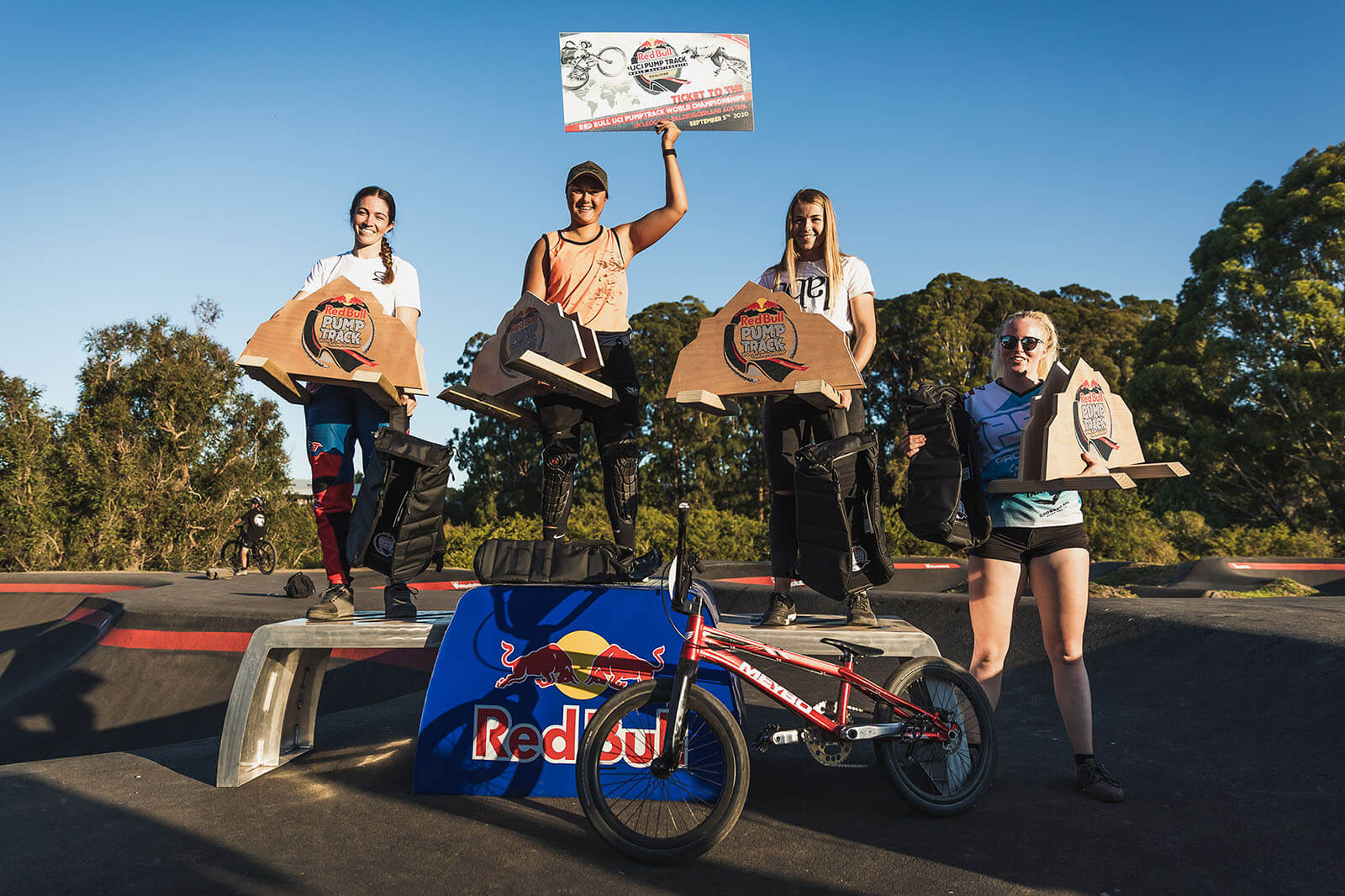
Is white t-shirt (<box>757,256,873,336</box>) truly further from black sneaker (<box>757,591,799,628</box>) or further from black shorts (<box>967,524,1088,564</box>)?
black sneaker (<box>757,591,799,628</box>)

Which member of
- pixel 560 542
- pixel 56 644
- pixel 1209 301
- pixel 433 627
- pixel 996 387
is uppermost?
pixel 1209 301

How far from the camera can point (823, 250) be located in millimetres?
4090

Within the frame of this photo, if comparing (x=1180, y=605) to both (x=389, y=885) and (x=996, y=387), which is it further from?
(x=389, y=885)

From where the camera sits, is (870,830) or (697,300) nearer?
(870,830)

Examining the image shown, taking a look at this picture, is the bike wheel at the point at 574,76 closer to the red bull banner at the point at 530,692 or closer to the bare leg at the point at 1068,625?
the red bull banner at the point at 530,692

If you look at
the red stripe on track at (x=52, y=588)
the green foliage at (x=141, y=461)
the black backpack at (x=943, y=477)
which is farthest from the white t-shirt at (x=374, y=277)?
the green foliage at (x=141, y=461)

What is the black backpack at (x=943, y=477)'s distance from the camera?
11.1 feet

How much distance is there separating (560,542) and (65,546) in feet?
74.5

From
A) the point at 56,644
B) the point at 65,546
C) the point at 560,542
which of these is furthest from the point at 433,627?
the point at 65,546

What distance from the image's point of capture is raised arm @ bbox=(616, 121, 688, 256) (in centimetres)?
425

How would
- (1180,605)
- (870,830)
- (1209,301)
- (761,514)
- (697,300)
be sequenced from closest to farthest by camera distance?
(870,830) → (1180,605) → (1209,301) → (761,514) → (697,300)

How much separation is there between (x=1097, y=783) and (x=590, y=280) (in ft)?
10.7

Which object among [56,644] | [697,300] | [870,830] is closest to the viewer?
[870,830]

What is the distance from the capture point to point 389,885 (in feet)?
8.71
